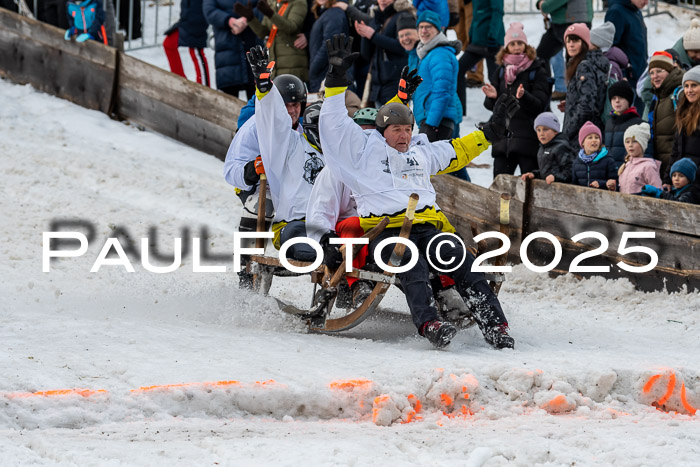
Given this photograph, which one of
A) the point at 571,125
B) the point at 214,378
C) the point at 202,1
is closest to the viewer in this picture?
the point at 214,378

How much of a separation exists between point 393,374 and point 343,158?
169 centimetres

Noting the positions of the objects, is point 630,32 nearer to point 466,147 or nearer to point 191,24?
point 466,147

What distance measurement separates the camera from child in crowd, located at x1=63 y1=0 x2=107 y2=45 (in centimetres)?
1251

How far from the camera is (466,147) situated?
22.5ft

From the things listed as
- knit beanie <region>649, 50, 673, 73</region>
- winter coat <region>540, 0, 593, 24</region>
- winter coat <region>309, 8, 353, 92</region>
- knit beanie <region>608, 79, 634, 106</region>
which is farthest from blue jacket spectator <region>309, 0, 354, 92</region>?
knit beanie <region>649, 50, 673, 73</region>

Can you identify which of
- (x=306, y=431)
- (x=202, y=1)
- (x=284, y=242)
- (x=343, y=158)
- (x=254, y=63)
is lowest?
(x=306, y=431)

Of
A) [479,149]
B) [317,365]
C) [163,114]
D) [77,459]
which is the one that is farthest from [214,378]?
[163,114]

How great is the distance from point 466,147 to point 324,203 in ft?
3.33

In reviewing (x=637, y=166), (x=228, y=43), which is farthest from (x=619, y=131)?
(x=228, y=43)

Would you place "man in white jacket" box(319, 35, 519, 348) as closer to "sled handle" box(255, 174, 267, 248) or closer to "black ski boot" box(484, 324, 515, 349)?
"black ski boot" box(484, 324, 515, 349)

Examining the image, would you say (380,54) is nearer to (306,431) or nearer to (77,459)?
(306,431)

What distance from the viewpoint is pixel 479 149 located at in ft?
22.6

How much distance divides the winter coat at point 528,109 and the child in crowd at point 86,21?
18.4ft

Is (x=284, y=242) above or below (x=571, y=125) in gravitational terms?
below
